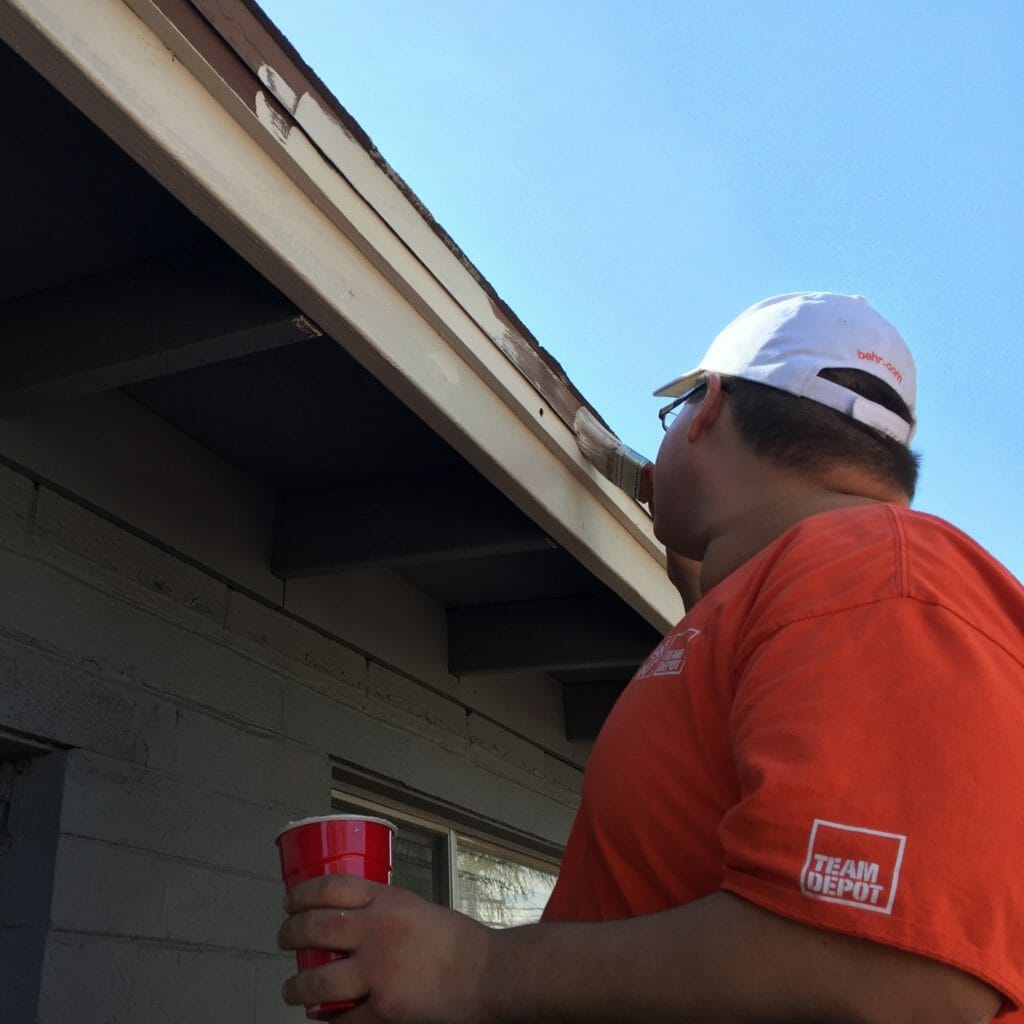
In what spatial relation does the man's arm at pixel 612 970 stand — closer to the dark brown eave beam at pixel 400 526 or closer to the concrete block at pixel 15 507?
the concrete block at pixel 15 507

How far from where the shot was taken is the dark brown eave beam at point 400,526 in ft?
10.2

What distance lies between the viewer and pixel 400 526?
3170mm

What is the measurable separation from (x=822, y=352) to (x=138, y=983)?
6.49ft

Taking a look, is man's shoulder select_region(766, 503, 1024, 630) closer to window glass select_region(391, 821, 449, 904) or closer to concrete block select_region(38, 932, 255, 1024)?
concrete block select_region(38, 932, 255, 1024)

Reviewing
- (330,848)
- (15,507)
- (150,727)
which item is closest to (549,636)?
(150,727)

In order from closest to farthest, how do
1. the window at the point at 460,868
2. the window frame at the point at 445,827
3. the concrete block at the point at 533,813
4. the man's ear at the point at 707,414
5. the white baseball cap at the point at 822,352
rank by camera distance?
the white baseball cap at the point at 822,352
the man's ear at the point at 707,414
the window frame at the point at 445,827
the window at the point at 460,868
the concrete block at the point at 533,813

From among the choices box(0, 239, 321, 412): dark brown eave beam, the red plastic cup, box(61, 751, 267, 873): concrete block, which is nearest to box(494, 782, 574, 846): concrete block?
box(61, 751, 267, 873): concrete block

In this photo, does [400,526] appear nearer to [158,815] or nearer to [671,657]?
[158,815]

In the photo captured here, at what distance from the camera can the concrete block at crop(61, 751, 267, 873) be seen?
7.99 ft

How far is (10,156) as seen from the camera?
6.89 feet

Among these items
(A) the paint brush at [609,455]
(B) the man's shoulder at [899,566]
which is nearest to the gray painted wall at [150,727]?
(A) the paint brush at [609,455]

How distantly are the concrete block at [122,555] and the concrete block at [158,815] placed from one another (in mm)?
451

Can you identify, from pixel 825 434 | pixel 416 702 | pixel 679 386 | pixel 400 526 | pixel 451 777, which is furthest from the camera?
pixel 451 777

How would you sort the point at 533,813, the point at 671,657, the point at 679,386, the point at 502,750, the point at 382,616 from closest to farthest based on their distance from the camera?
the point at 671,657 < the point at 679,386 < the point at 382,616 < the point at 502,750 < the point at 533,813
